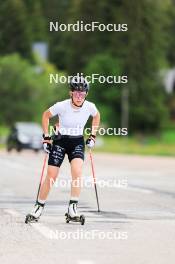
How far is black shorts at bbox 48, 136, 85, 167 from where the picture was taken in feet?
40.0

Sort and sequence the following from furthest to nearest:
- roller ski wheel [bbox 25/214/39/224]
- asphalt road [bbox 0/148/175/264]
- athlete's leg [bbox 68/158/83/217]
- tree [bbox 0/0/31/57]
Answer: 1. tree [bbox 0/0/31/57]
2. athlete's leg [bbox 68/158/83/217]
3. roller ski wheel [bbox 25/214/39/224]
4. asphalt road [bbox 0/148/175/264]

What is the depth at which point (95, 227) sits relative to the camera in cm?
1142

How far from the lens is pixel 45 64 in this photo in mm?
117188

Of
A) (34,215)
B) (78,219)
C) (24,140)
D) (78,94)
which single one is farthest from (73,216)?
(24,140)

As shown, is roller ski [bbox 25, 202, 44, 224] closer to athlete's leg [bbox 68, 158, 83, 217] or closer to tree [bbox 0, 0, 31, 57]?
athlete's leg [bbox 68, 158, 83, 217]

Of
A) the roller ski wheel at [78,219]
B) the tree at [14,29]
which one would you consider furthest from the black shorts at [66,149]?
the tree at [14,29]

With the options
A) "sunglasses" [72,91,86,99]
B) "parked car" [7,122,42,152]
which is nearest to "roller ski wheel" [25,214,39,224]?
"sunglasses" [72,91,86,99]

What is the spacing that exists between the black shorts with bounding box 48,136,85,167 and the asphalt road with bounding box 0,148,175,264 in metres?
0.77

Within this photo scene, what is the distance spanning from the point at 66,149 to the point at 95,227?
1284 mm

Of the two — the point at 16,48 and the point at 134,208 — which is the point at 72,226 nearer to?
the point at 134,208

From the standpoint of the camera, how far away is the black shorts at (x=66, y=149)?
12180 millimetres

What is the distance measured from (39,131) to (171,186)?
29.6 meters

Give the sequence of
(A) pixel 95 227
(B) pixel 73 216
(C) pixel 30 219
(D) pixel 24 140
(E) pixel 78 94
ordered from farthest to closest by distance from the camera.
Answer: (D) pixel 24 140, (E) pixel 78 94, (B) pixel 73 216, (C) pixel 30 219, (A) pixel 95 227

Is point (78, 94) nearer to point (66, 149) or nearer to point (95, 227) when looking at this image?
point (66, 149)
